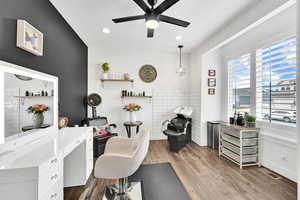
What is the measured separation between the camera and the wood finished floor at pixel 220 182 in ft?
5.73

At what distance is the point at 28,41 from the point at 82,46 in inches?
78.5

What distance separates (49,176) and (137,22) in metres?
2.61

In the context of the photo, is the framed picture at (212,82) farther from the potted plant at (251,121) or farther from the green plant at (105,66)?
the green plant at (105,66)

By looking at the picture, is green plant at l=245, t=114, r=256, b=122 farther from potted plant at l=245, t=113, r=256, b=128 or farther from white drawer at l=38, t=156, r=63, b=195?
white drawer at l=38, t=156, r=63, b=195

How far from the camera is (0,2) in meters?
1.24

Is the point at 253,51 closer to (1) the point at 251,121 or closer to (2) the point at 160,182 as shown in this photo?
(1) the point at 251,121

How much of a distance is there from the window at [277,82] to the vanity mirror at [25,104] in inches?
140

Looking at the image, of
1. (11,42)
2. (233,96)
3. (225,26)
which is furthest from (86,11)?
(233,96)

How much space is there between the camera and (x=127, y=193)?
5.65 feet

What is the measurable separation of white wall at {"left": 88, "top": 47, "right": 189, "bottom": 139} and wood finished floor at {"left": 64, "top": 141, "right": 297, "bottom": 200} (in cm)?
147

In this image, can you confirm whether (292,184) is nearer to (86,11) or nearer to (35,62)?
(35,62)

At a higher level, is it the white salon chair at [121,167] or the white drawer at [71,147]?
the white drawer at [71,147]

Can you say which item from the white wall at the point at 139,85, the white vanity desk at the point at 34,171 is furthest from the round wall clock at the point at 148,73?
the white vanity desk at the point at 34,171

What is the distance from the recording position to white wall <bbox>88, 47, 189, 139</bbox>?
3785mm
